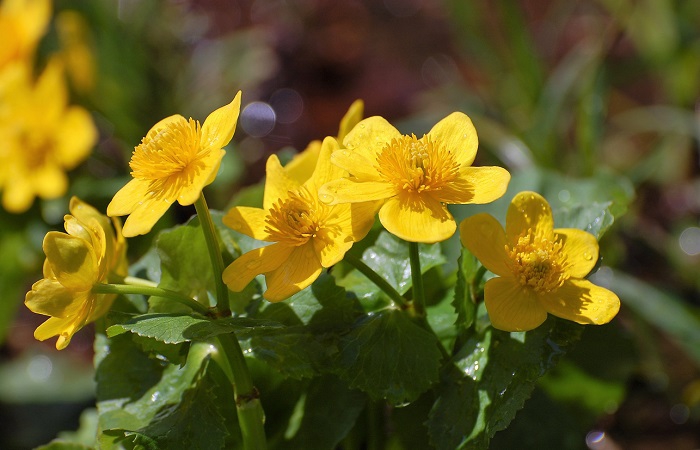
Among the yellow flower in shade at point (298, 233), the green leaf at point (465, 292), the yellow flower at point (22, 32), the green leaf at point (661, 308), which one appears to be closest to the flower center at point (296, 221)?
the yellow flower in shade at point (298, 233)

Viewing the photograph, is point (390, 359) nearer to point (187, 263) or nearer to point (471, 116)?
point (187, 263)

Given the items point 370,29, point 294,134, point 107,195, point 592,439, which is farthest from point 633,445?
point 370,29

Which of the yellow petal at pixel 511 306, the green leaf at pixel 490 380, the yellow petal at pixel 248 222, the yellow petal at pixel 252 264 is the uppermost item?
the yellow petal at pixel 248 222

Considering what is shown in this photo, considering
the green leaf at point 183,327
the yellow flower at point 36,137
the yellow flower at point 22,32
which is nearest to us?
the green leaf at point 183,327

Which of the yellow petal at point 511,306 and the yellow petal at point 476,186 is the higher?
the yellow petal at point 476,186

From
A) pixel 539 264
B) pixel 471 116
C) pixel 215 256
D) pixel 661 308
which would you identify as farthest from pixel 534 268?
pixel 471 116

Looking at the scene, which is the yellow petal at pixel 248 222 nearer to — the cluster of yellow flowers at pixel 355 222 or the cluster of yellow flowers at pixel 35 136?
the cluster of yellow flowers at pixel 355 222
